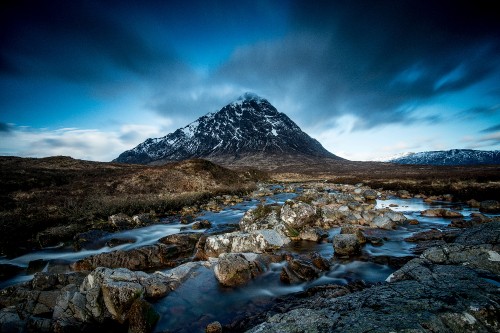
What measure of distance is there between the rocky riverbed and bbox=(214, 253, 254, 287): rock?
0.14 feet

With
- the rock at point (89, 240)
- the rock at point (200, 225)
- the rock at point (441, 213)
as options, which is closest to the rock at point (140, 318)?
the rock at point (89, 240)

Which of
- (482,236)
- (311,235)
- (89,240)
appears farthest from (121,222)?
(482,236)

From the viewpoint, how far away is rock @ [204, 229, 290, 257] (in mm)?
13297

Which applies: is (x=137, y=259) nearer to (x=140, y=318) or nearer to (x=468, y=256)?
(x=140, y=318)

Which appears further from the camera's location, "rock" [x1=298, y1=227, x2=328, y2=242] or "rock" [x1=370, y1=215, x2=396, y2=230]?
"rock" [x1=370, y1=215, x2=396, y2=230]

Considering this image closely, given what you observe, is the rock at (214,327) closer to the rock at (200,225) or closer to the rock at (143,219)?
the rock at (200,225)

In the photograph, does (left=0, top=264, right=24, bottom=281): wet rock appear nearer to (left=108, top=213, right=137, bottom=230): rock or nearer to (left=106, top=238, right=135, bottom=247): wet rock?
(left=106, top=238, right=135, bottom=247): wet rock

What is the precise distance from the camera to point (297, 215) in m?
17.9

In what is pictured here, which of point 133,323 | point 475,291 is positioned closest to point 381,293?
point 475,291

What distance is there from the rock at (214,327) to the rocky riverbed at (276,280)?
0.03 metres

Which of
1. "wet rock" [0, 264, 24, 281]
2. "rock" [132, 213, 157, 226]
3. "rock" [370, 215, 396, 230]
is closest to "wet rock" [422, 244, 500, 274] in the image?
"rock" [370, 215, 396, 230]

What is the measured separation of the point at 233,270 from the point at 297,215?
8.40 m

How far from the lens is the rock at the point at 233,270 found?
33.9ft

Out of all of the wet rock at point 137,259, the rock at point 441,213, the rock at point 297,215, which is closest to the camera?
the wet rock at point 137,259
